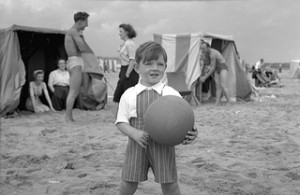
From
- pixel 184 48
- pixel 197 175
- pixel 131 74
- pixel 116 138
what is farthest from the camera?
pixel 184 48

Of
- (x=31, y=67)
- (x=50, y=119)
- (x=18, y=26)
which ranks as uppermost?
(x=18, y=26)

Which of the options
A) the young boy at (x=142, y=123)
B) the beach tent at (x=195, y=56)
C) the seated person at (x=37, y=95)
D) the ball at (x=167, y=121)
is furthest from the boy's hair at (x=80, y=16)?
the beach tent at (x=195, y=56)

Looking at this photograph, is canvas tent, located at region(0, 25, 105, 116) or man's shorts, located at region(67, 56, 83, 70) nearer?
man's shorts, located at region(67, 56, 83, 70)

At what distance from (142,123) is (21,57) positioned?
22.0 ft

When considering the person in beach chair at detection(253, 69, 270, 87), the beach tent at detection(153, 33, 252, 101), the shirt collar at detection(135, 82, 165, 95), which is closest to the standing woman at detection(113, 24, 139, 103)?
the shirt collar at detection(135, 82, 165, 95)

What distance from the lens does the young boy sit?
6.46 feet

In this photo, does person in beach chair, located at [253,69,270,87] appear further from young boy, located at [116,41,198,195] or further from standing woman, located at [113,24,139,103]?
young boy, located at [116,41,198,195]

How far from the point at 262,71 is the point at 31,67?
11.5 metres

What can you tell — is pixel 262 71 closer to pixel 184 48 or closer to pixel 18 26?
pixel 184 48

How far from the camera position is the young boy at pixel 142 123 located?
197 centimetres

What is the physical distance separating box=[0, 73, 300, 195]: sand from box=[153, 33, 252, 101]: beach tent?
3.34 metres

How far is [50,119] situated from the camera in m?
6.41

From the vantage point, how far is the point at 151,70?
6.55 ft

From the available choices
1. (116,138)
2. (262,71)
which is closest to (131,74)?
(116,138)
